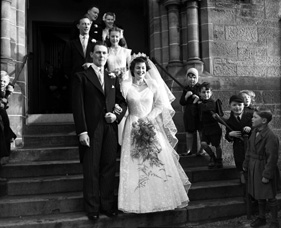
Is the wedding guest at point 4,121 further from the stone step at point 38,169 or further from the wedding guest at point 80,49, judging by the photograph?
the wedding guest at point 80,49

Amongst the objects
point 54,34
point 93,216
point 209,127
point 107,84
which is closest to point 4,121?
point 107,84

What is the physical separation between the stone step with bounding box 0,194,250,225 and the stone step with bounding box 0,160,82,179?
61 cm

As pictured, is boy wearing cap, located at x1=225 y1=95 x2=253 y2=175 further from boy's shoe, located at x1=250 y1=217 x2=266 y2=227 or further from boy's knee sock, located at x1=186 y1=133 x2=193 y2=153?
boy's knee sock, located at x1=186 y1=133 x2=193 y2=153

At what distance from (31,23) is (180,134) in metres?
5.31

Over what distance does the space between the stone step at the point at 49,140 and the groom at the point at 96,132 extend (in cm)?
200

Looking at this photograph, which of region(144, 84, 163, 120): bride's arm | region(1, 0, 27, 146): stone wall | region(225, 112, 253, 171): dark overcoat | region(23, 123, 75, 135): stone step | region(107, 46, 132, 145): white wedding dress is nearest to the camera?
region(144, 84, 163, 120): bride's arm

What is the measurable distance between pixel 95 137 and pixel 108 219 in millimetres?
937

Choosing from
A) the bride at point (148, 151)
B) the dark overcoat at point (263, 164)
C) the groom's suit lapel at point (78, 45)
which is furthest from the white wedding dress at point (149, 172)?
the groom's suit lapel at point (78, 45)

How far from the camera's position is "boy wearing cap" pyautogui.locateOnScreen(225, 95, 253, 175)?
15.0ft

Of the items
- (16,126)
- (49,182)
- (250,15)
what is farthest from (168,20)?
(49,182)

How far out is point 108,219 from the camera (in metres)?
3.74

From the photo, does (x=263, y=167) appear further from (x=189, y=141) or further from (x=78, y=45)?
(x=78, y=45)

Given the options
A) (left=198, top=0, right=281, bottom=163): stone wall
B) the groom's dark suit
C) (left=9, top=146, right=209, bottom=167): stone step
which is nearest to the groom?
the groom's dark suit

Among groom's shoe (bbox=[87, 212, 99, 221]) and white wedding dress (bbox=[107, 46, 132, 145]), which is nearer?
groom's shoe (bbox=[87, 212, 99, 221])
